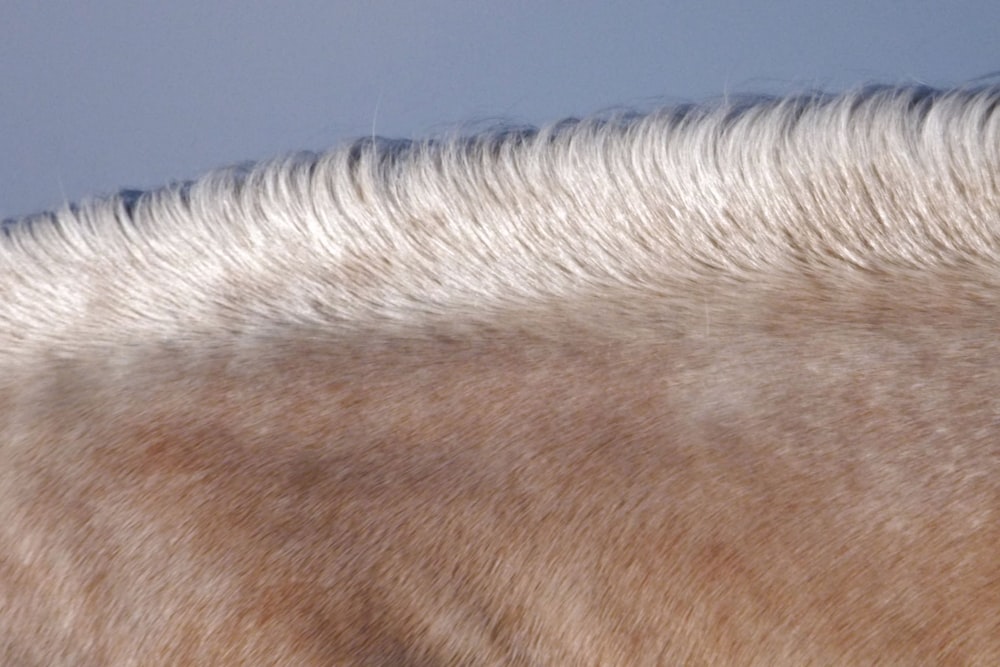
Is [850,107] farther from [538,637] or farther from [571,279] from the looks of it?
[538,637]

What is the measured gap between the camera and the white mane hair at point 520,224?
1.45 feet

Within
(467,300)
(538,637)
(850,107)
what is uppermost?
(850,107)

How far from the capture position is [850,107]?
460 mm

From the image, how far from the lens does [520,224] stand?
0.47 metres

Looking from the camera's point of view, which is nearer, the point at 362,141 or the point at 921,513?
the point at 921,513

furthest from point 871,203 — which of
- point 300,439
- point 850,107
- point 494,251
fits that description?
point 300,439

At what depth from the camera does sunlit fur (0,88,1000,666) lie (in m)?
0.41

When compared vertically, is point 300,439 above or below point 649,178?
below

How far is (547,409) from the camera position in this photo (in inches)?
17.3

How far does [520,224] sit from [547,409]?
0.29 ft

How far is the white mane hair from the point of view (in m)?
0.44

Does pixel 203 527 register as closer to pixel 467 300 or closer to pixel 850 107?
pixel 467 300

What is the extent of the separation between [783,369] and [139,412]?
0.28m

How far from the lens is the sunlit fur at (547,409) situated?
1.35 feet
